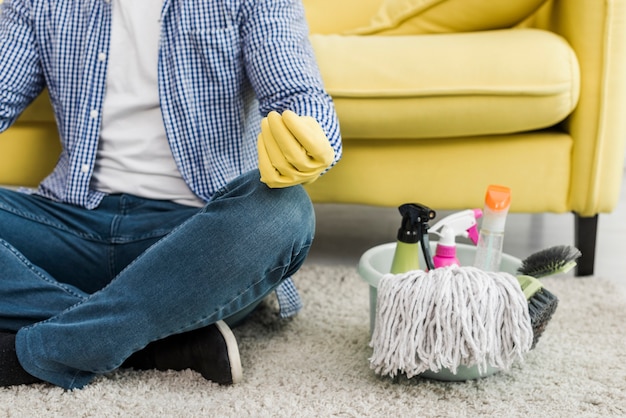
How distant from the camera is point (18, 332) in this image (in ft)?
2.81

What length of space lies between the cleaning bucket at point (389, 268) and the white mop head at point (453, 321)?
6cm

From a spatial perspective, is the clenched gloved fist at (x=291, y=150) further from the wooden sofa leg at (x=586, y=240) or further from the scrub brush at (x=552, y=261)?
the wooden sofa leg at (x=586, y=240)

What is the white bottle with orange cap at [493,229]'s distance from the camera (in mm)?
947

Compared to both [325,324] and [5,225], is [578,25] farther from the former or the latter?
[5,225]

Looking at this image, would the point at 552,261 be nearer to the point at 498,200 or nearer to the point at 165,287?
the point at 498,200

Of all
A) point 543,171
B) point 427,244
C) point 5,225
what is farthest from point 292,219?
point 543,171

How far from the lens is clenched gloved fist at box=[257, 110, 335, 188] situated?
74 centimetres

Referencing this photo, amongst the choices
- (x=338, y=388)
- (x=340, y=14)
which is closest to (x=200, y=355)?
(x=338, y=388)

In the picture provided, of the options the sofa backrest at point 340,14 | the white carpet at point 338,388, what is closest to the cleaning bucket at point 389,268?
the white carpet at point 338,388

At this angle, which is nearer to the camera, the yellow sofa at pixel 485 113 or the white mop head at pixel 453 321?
the white mop head at pixel 453 321

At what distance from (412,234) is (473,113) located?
0.37m

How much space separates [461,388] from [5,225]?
644mm

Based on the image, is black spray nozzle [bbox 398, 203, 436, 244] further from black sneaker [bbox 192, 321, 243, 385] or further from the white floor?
the white floor

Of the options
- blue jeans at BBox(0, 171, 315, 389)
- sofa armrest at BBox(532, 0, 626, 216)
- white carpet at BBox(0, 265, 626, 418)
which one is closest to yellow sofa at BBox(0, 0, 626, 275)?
sofa armrest at BBox(532, 0, 626, 216)
